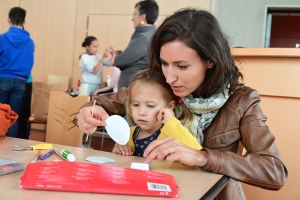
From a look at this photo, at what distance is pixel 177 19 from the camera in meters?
1.27

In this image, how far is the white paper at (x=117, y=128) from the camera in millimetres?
1186

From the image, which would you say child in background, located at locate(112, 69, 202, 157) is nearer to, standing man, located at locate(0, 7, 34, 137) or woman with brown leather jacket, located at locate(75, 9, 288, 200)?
woman with brown leather jacket, located at locate(75, 9, 288, 200)

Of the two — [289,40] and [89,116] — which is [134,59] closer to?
[89,116]

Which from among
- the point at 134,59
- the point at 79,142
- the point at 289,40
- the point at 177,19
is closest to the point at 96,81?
the point at 134,59

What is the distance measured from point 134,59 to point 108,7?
3.10 meters

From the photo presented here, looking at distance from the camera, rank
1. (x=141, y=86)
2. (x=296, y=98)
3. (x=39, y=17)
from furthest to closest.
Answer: (x=39, y=17)
(x=296, y=98)
(x=141, y=86)

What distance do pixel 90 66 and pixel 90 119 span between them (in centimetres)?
368

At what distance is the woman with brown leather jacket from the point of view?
43.0 inches

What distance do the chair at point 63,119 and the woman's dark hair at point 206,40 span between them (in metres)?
0.85

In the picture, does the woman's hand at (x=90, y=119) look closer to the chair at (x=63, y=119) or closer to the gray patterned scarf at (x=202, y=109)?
the gray patterned scarf at (x=202, y=109)

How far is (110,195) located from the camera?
79 centimetres

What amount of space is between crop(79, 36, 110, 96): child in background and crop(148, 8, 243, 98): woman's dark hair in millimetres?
3630

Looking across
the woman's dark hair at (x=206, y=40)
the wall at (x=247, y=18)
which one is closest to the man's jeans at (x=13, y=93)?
the woman's dark hair at (x=206, y=40)

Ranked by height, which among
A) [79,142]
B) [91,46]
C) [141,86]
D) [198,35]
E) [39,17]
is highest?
[39,17]
